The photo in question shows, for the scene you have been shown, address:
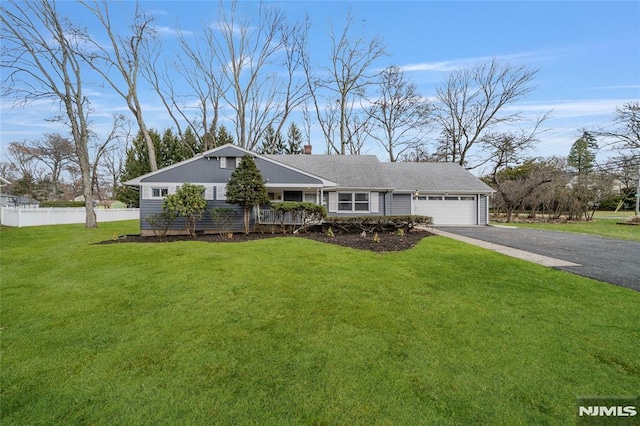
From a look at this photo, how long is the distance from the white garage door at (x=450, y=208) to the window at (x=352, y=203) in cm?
395

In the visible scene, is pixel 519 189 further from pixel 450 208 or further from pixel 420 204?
pixel 420 204

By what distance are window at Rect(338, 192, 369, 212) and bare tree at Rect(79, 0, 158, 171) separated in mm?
13173

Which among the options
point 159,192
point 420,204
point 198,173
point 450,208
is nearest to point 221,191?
point 198,173

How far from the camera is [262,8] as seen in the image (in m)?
24.6

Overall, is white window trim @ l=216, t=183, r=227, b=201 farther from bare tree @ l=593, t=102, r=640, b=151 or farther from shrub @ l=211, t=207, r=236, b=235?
bare tree @ l=593, t=102, r=640, b=151

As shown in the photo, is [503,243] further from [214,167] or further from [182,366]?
[214,167]

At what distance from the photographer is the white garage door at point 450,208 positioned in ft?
61.7

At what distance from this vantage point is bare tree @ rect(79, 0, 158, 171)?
19609 mm

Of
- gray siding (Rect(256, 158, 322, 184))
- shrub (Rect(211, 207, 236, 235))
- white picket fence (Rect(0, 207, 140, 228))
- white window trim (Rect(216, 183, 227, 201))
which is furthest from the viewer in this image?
white picket fence (Rect(0, 207, 140, 228))

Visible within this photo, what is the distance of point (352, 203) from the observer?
17.2m


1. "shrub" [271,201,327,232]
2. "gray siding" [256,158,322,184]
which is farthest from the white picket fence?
"shrub" [271,201,327,232]

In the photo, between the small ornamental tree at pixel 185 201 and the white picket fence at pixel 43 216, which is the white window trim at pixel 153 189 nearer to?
the small ornamental tree at pixel 185 201

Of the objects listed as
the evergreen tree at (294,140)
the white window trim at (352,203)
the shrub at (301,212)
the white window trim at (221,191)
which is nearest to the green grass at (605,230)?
the white window trim at (352,203)

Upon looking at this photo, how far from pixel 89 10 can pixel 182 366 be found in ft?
84.4
